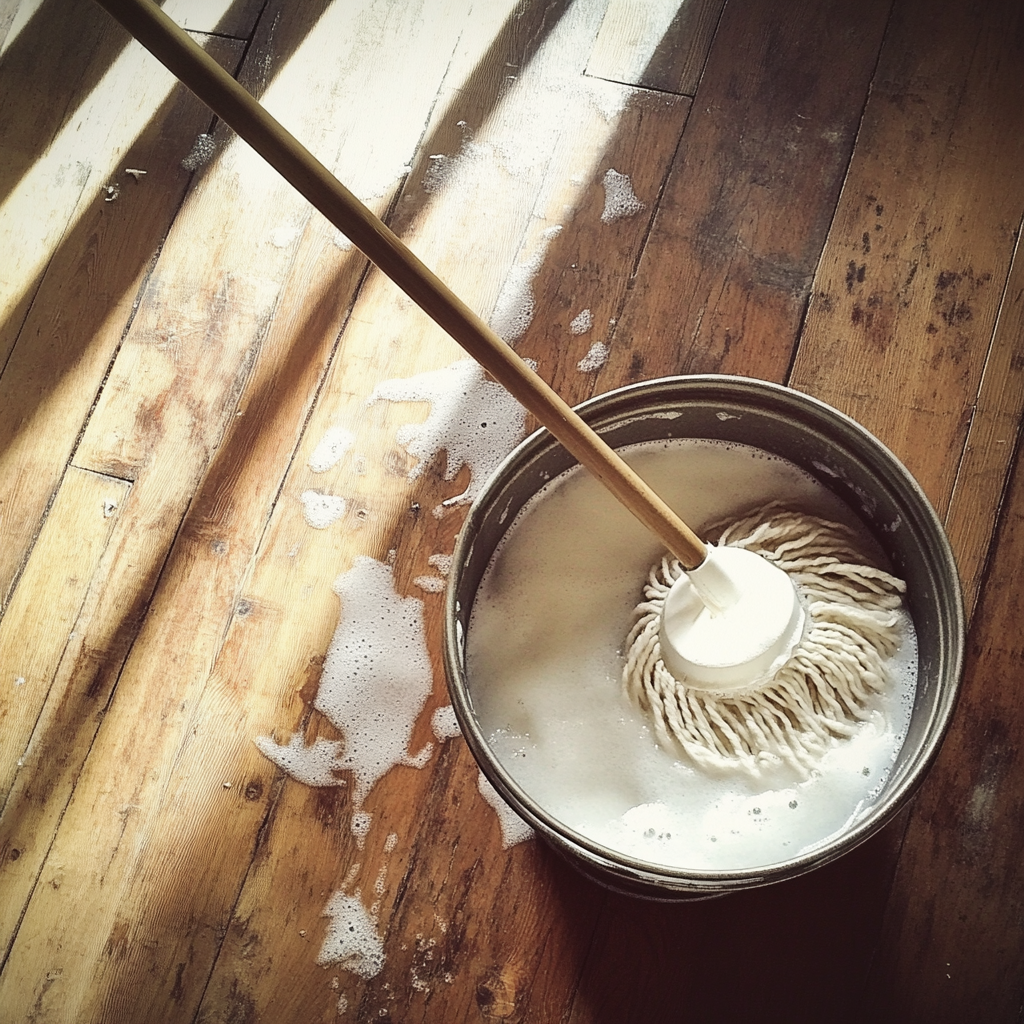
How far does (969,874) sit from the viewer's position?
850mm

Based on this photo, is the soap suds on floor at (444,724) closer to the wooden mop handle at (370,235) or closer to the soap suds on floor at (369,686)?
the soap suds on floor at (369,686)

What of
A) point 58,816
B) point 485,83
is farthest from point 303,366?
point 58,816

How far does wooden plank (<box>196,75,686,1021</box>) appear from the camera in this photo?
0.87m

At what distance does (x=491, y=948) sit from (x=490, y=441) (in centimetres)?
49

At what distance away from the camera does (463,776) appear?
0.90 m

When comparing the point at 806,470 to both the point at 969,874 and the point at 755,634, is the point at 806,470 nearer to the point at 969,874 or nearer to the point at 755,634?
the point at 755,634

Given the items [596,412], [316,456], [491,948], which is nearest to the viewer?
[596,412]

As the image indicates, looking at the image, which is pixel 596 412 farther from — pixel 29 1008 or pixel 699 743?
pixel 29 1008

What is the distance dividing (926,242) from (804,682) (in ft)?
1.69

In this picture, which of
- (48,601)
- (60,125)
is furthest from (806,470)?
(60,125)

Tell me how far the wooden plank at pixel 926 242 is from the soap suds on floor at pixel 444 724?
479 millimetres

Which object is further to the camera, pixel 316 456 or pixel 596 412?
pixel 316 456

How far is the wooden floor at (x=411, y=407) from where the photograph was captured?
87cm

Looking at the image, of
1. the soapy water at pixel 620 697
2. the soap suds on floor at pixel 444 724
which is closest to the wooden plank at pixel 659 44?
the soapy water at pixel 620 697
